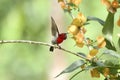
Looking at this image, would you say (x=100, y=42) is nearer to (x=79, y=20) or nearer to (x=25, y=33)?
(x=79, y=20)

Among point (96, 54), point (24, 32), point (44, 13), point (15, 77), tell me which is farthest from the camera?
point (44, 13)

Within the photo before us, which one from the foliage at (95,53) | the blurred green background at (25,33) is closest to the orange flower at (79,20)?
the foliage at (95,53)

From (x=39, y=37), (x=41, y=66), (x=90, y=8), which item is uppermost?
(x=90, y=8)

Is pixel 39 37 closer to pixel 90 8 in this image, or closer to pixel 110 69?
pixel 90 8

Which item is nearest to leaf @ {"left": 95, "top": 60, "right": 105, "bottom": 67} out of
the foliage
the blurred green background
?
the foliage

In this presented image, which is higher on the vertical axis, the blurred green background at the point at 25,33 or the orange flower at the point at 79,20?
the orange flower at the point at 79,20

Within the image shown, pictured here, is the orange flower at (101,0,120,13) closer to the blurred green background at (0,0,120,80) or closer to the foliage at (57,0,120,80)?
the foliage at (57,0,120,80)

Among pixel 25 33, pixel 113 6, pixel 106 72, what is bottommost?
pixel 25 33

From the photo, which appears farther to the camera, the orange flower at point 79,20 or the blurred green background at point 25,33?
the blurred green background at point 25,33

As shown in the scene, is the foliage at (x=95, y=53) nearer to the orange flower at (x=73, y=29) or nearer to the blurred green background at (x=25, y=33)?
the orange flower at (x=73, y=29)

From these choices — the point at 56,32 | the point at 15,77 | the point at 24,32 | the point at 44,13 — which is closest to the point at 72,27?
the point at 56,32

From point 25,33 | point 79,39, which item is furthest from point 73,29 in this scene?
point 25,33
